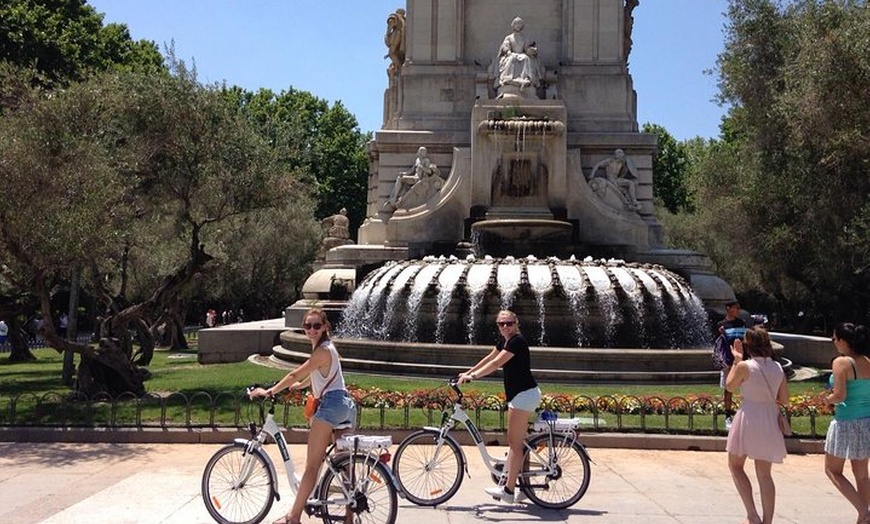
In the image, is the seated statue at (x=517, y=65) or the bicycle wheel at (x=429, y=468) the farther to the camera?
the seated statue at (x=517, y=65)

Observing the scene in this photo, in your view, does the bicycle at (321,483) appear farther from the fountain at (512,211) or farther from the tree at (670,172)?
the tree at (670,172)

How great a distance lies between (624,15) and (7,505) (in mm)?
26148

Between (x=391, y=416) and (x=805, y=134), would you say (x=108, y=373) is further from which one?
(x=805, y=134)

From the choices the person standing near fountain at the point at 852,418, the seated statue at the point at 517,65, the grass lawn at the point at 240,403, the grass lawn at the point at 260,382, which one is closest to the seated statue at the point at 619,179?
the seated statue at the point at 517,65

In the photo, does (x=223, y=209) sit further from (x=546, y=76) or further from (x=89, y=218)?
(x=546, y=76)

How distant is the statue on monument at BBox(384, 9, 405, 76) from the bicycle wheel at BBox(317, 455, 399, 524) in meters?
24.6

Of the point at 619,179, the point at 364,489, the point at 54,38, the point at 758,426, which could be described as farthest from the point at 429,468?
the point at 54,38

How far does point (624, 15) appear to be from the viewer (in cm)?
2942

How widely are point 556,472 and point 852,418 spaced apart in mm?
2489

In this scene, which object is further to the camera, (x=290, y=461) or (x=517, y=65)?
(x=517, y=65)

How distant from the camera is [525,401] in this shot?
771 cm

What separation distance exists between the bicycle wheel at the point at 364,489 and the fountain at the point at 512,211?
9540 mm

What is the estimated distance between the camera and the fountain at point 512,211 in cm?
1806

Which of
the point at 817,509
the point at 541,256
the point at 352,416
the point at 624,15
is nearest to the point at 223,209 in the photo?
the point at 541,256
